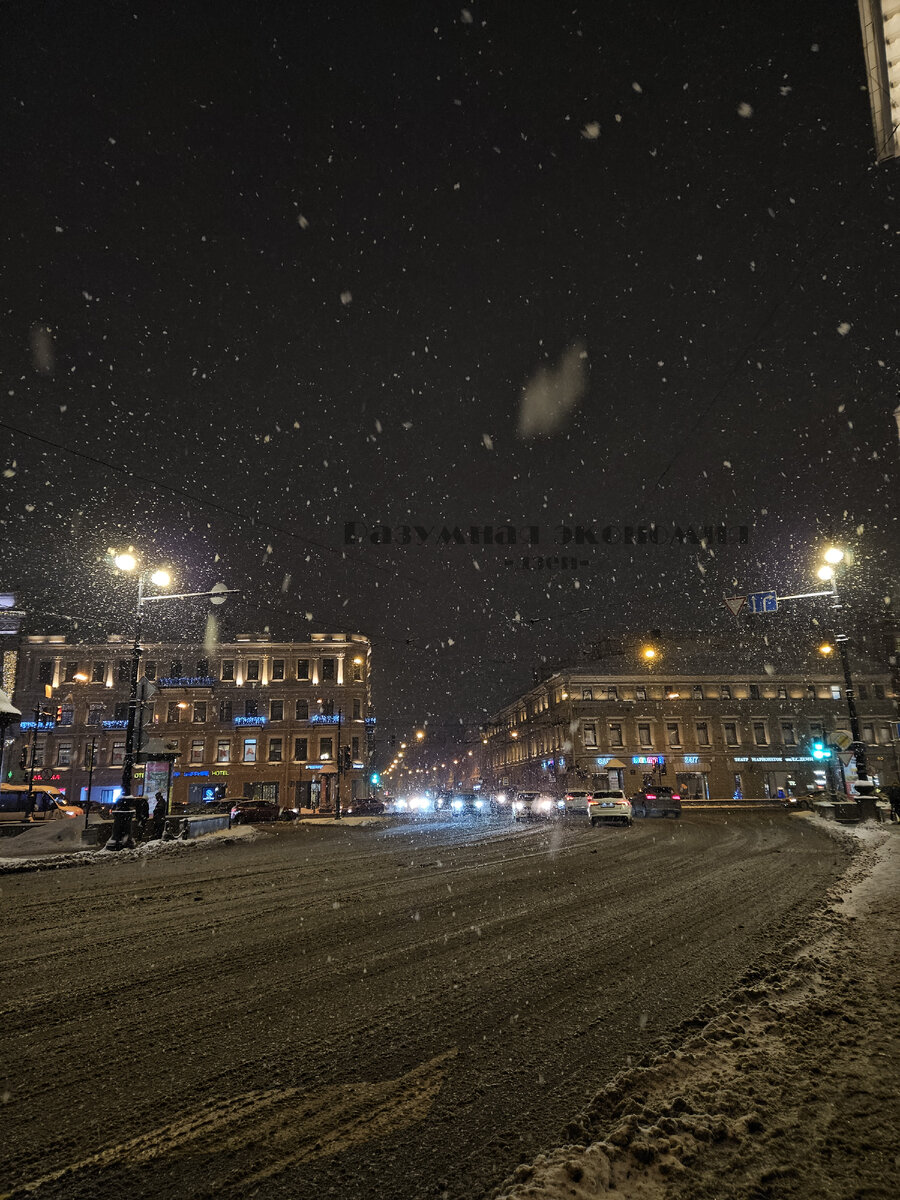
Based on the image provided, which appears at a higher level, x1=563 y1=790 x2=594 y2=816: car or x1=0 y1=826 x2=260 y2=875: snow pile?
x1=0 y1=826 x2=260 y2=875: snow pile

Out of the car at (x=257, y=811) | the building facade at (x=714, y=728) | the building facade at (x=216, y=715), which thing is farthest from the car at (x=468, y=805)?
→ the car at (x=257, y=811)

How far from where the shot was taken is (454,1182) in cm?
250

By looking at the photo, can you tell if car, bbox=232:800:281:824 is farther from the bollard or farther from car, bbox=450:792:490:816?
the bollard

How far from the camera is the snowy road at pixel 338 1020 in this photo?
2.71 meters

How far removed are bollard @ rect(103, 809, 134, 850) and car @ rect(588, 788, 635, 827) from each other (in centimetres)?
1747

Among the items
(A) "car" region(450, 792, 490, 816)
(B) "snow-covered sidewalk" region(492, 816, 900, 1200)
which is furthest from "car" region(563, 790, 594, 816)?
(B) "snow-covered sidewalk" region(492, 816, 900, 1200)

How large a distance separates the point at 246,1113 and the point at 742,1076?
8.07ft

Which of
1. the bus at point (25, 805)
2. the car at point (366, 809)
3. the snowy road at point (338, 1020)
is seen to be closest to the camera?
the snowy road at point (338, 1020)

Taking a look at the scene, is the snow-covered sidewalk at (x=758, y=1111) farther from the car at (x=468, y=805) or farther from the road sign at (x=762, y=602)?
the car at (x=468, y=805)

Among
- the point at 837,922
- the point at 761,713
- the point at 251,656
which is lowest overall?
the point at 837,922

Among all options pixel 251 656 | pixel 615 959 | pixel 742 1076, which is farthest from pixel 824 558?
pixel 251 656

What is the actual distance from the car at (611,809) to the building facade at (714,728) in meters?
32.8

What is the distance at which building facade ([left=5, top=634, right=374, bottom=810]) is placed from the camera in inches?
2297

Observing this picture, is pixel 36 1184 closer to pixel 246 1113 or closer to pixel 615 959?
pixel 246 1113
